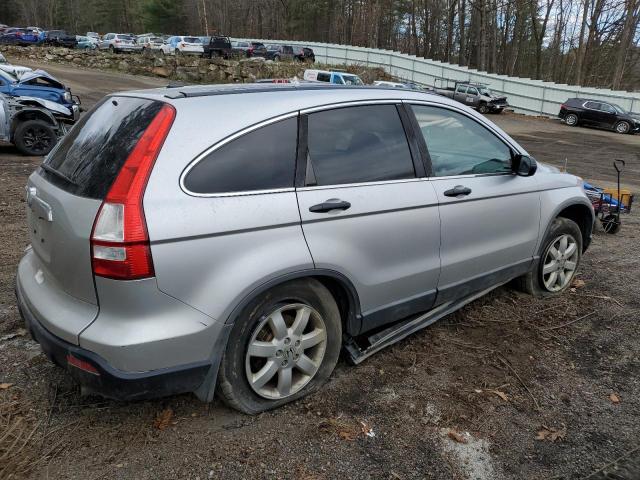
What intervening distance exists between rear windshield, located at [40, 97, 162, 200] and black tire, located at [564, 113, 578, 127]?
31.0 m

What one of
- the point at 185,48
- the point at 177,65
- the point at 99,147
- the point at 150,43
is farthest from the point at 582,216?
the point at 150,43

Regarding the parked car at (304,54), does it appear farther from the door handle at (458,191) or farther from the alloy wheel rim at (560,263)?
the door handle at (458,191)

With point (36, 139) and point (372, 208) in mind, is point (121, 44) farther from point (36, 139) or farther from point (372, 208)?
point (372, 208)

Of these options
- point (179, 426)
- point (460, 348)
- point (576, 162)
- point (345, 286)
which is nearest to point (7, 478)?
point (179, 426)

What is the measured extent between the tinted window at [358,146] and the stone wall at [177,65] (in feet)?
99.4

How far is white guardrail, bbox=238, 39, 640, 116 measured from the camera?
32.6 m

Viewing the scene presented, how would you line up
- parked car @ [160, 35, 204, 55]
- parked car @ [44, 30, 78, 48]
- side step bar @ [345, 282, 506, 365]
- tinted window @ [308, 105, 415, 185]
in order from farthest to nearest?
1. parked car @ [44, 30, 78, 48]
2. parked car @ [160, 35, 204, 55]
3. side step bar @ [345, 282, 506, 365]
4. tinted window @ [308, 105, 415, 185]

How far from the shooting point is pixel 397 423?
2916mm

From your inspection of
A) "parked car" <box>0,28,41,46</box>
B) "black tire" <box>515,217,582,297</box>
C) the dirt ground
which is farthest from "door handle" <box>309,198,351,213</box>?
"parked car" <box>0,28,41,46</box>

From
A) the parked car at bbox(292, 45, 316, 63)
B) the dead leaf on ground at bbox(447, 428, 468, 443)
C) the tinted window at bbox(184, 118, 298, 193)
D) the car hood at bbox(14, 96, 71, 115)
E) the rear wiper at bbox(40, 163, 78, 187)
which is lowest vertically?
the dead leaf on ground at bbox(447, 428, 468, 443)

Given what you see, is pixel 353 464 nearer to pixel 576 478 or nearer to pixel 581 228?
pixel 576 478

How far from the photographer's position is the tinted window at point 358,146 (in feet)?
9.67

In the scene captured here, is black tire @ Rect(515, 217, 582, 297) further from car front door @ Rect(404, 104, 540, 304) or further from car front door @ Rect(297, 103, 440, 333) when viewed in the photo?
car front door @ Rect(297, 103, 440, 333)

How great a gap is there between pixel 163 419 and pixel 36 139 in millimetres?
9872
